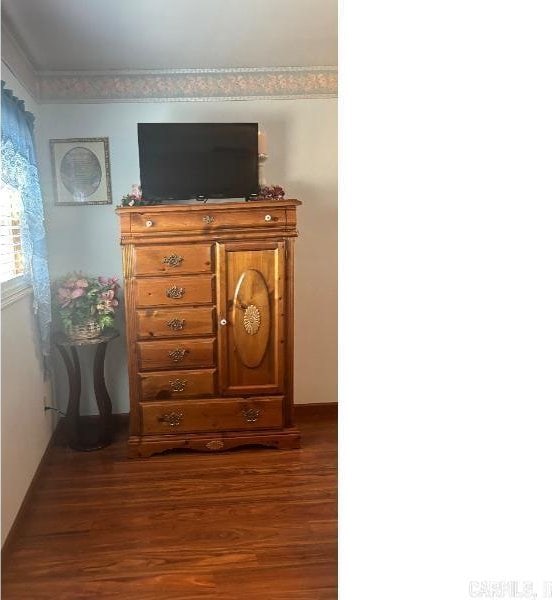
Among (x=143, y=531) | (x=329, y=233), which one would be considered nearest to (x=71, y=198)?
(x=329, y=233)

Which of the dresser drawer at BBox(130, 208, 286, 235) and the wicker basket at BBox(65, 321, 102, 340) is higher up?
the dresser drawer at BBox(130, 208, 286, 235)

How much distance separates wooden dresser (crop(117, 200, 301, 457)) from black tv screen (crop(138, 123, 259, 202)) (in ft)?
0.63

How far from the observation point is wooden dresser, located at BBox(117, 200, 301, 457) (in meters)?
3.00

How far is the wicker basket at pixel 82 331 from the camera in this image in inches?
123

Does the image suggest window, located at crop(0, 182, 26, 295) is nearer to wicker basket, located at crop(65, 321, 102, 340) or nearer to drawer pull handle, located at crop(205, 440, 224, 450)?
wicker basket, located at crop(65, 321, 102, 340)

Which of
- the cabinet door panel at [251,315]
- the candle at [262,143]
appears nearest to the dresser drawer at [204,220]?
the cabinet door panel at [251,315]

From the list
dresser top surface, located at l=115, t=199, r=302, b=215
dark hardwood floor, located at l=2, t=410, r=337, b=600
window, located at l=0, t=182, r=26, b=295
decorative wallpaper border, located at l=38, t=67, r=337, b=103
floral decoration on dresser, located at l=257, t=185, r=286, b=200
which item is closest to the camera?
dark hardwood floor, located at l=2, t=410, r=337, b=600

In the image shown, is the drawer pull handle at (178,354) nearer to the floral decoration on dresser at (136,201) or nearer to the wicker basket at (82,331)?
the wicker basket at (82,331)

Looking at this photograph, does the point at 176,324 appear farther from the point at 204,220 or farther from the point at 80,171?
the point at 80,171

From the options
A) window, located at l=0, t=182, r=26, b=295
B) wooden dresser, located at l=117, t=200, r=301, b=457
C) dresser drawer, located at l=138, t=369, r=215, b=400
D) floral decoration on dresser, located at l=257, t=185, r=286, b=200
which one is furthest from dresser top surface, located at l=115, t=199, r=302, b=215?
dresser drawer, located at l=138, t=369, r=215, b=400

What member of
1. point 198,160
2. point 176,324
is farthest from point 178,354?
point 198,160

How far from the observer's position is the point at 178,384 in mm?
3127
